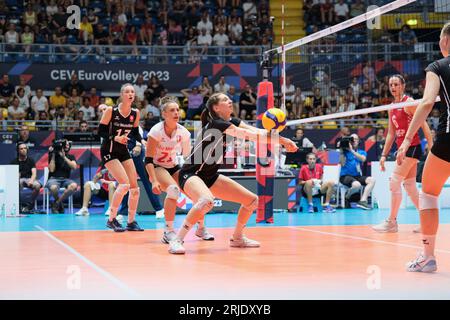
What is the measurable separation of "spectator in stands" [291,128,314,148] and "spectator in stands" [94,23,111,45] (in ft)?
23.8

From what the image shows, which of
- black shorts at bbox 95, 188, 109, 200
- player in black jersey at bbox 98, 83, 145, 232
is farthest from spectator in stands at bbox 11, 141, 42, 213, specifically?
player in black jersey at bbox 98, 83, 145, 232

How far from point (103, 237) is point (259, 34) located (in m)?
14.2

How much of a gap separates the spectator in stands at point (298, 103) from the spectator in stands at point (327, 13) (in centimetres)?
632

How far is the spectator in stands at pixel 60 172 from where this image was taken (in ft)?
48.5

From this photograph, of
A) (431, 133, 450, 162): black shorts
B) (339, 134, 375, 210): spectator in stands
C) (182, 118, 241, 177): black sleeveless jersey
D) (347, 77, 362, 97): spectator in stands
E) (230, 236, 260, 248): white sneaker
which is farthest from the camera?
(347, 77, 362, 97): spectator in stands

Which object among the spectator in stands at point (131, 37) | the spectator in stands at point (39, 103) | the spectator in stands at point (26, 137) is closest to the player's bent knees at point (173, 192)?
the spectator in stands at point (26, 137)

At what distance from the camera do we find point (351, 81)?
17797 mm

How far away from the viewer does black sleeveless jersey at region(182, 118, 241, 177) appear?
727 cm

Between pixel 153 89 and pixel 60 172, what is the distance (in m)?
5.26

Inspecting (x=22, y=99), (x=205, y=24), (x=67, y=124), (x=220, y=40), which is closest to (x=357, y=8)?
(x=220, y=40)

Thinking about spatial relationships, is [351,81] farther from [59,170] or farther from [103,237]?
[103,237]

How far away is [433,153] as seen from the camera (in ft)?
17.9

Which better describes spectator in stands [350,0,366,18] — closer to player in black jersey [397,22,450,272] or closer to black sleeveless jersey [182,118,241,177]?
black sleeveless jersey [182,118,241,177]

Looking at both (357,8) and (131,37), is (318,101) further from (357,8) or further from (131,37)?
(357,8)
